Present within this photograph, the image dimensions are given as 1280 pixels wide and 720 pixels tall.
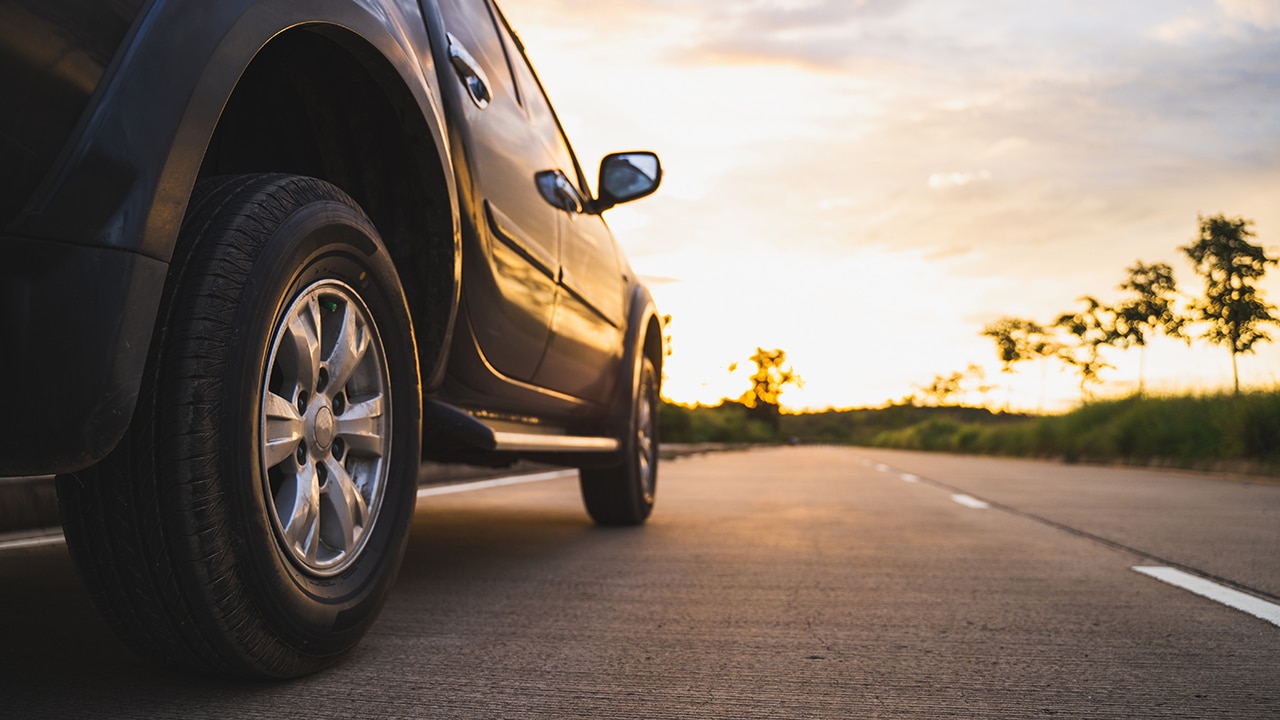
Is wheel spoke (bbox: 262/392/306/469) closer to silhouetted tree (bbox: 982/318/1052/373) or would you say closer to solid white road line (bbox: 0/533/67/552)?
solid white road line (bbox: 0/533/67/552)

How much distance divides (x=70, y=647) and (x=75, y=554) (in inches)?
26.9

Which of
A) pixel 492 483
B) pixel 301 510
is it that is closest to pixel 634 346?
pixel 301 510

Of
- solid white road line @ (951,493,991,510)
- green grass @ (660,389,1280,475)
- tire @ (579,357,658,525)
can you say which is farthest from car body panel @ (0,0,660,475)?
green grass @ (660,389,1280,475)

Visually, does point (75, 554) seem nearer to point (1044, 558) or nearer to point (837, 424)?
point (1044, 558)

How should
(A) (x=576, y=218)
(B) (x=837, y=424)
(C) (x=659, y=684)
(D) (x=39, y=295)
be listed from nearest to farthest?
(D) (x=39, y=295), (C) (x=659, y=684), (A) (x=576, y=218), (B) (x=837, y=424)

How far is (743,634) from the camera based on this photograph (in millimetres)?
2701

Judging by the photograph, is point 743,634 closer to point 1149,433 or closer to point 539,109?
point 539,109

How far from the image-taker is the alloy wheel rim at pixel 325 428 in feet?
6.66

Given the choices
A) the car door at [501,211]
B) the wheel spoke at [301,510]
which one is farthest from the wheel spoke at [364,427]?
the car door at [501,211]

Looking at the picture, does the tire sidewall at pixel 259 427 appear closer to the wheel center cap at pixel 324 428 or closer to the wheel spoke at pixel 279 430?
the wheel spoke at pixel 279 430

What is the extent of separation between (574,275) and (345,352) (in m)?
1.89

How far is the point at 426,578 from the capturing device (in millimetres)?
3562

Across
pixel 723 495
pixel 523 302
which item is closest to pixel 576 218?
pixel 523 302

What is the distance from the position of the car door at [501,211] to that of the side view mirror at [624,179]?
84 centimetres
